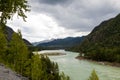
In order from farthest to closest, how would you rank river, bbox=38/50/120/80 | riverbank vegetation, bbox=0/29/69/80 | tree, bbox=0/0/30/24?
river, bbox=38/50/120/80 → riverbank vegetation, bbox=0/29/69/80 → tree, bbox=0/0/30/24

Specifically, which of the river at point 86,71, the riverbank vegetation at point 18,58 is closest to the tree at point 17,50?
the riverbank vegetation at point 18,58

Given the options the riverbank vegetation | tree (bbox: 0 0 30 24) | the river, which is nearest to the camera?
tree (bbox: 0 0 30 24)

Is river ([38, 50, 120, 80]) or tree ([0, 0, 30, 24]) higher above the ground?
tree ([0, 0, 30, 24])

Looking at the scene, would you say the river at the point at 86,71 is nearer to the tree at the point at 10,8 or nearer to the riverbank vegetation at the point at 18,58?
the riverbank vegetation at the point at 18,58

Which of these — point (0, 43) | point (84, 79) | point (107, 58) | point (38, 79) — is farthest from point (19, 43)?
point (107, 58)

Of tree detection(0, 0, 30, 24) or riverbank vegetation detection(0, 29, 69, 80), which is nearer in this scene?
tree detection(0, 0, 30, 24)

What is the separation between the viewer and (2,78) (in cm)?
1919

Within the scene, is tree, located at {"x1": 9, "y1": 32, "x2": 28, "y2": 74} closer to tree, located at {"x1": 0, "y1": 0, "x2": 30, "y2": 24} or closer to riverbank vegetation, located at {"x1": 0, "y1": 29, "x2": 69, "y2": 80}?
Result: riverbank vegetation, located at {"x1": 0, "y1": 29, "x2": 69, "y2": 80}

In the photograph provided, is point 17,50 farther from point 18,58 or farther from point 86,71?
point 86,71

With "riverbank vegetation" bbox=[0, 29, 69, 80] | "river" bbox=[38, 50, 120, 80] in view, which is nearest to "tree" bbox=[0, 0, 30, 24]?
"riverbank vegetation" bbox=[0, 29, 69, 80]

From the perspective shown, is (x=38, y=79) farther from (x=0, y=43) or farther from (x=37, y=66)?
(x=0, y=43)

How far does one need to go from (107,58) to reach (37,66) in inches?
4985

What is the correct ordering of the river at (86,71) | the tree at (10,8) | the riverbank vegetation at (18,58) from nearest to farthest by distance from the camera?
the tree at (10,8)
the riverbank vegetation at (18,58)
the river at (86,71)

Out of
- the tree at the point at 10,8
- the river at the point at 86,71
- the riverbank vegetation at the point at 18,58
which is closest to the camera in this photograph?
the tree at the point at 10,8
